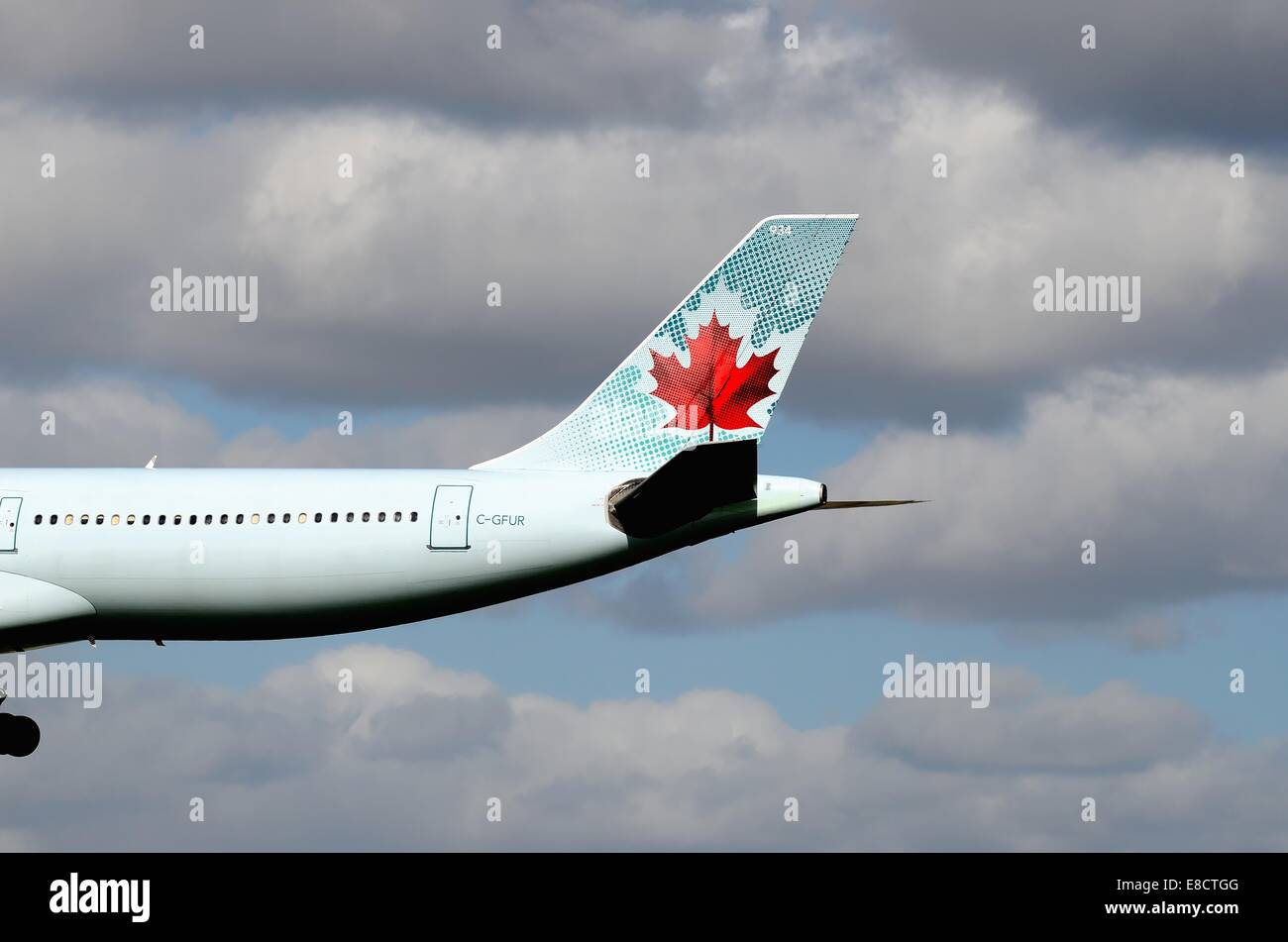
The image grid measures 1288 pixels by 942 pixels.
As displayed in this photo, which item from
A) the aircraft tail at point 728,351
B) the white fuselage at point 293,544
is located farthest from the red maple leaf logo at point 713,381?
the white fuselage at point 293,544

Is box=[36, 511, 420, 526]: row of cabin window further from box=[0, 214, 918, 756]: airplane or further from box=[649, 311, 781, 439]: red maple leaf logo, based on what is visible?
box=[649, 311, 781, 439]: red maple leaf logo

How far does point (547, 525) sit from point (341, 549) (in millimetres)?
5513

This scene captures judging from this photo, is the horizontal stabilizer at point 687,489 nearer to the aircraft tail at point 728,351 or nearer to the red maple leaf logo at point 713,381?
the aircraft tail at point 728,351

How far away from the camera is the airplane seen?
50438mm

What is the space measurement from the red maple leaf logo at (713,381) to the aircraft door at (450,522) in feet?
18.4

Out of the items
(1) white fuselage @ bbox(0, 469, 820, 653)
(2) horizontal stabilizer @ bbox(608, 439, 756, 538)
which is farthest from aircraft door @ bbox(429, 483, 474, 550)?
(2) horizontal stabilizer @ bbox(608, 439, 756, 538)

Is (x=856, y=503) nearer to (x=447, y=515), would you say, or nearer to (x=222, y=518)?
(x=447, y=515)

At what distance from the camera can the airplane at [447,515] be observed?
165ft
